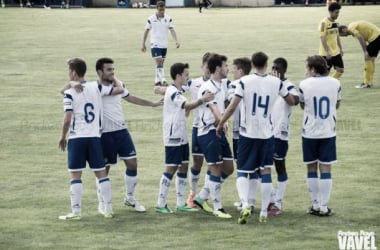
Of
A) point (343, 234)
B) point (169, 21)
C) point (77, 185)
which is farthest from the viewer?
point (169, 21)

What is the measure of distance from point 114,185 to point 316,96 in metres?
4.16

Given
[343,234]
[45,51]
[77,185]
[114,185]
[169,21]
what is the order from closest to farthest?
[343,234]
[77,185]
[114,185]
[169,21]
[45,51]

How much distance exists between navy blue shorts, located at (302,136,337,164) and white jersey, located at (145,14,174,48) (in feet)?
51.2

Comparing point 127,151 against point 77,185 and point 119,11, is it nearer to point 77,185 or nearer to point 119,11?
point 77,185

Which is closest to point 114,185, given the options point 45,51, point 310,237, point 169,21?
point 310,237

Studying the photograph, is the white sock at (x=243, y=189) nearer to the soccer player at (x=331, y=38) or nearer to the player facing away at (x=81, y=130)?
the player facing away at (x=81, y=130)

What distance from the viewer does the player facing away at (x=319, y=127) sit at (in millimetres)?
13930

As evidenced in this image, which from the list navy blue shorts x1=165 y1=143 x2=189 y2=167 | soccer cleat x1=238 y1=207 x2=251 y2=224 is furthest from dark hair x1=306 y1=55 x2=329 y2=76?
soccer cleat x1=238 y1=207 x2=251 y2=224

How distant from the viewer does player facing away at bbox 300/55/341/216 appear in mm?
13930

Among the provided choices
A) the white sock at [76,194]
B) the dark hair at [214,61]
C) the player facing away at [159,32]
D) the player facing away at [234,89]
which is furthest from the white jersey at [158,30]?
the white sock at [76,194]

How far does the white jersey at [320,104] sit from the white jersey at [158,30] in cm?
1560

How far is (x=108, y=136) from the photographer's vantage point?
14.2 meters

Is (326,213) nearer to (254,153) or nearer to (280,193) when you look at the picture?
(280,193)

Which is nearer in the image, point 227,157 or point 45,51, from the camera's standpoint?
point 227,157
